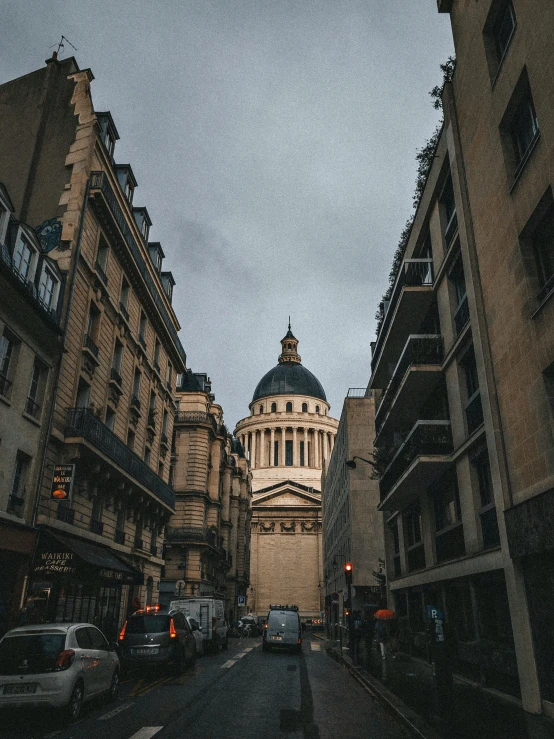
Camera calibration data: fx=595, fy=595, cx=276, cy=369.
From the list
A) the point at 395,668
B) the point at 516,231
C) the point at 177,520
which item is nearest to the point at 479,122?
the point at 516,231

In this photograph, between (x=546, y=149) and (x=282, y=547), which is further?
(x=282, y=547)

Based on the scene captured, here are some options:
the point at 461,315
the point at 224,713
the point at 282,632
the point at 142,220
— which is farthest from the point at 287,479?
the point at 224,713

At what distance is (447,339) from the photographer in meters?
18.4

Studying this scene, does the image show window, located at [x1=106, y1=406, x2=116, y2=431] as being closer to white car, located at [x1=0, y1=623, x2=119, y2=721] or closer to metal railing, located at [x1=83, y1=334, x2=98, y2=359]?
metal railing, located at [x1=83, y1=334, x2=98, y2=359]

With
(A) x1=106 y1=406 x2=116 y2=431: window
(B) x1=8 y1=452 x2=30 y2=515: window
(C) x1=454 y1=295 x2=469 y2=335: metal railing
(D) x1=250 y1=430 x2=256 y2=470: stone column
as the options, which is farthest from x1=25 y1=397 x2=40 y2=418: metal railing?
(D) x1=250 y1=430 x2=256 y2=470: stone column

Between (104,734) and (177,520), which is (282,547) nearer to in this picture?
(177,520)

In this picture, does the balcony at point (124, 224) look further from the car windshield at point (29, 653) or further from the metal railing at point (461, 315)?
the car windshield at point (29, 653)

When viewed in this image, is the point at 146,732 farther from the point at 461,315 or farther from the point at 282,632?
the point at 282,632

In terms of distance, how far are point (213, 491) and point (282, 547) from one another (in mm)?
42755

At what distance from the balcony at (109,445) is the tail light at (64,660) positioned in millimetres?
10875

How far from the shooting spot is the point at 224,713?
10.4 metres

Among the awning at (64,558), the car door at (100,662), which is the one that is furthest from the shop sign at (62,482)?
the car door at (100,662)

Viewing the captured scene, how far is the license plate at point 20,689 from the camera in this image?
30.1ft

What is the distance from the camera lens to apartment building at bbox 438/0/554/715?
11164 millimetres
